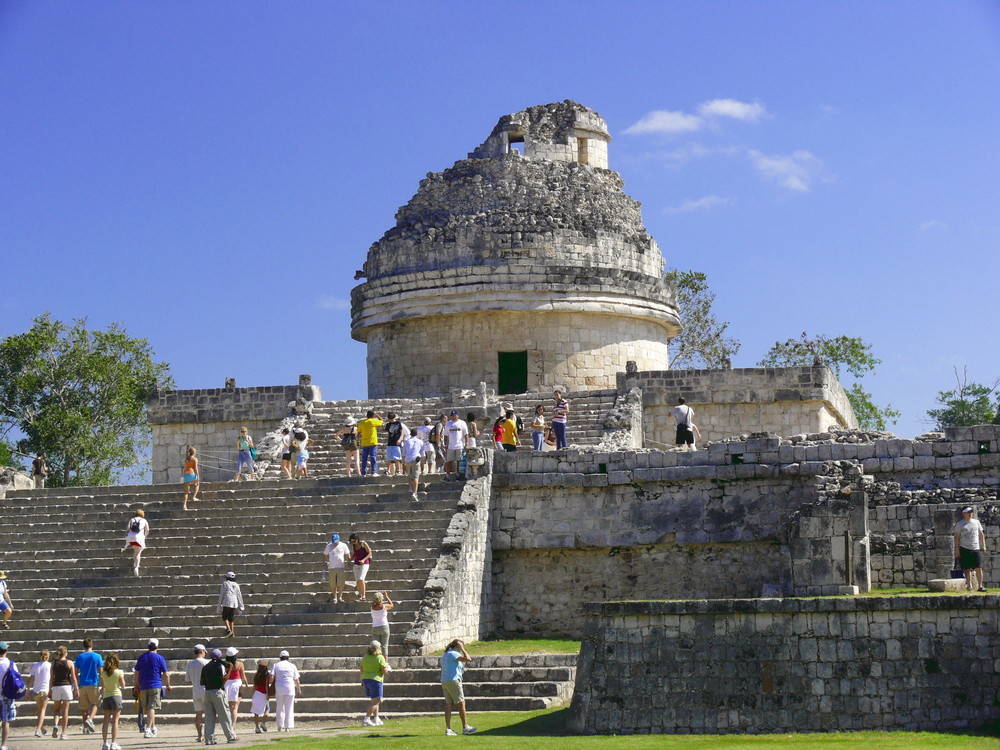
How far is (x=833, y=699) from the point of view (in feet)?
50.2

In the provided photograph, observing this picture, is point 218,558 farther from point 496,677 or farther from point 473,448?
point 496,677

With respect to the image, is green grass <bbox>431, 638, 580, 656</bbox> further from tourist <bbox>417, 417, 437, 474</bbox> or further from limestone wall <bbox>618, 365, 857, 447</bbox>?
limestone wall <bbox>618, 365, 857, 447</bbox>

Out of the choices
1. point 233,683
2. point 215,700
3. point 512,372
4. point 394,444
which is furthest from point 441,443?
point 215,700

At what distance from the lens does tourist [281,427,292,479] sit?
25281mm

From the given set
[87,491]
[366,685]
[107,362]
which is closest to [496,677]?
[366,685]

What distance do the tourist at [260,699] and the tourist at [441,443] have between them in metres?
7.63

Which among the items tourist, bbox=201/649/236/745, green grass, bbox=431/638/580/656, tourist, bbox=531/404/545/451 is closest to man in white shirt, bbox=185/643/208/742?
tourist, bbox=201/649/236/745

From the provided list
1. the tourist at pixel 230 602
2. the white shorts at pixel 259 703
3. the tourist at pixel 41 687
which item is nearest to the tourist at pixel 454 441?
the tourist at pixel 230 602

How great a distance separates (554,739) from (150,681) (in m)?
5.01

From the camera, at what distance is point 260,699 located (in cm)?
1761

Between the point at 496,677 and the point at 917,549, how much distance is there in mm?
6069

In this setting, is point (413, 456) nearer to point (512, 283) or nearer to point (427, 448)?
point (427, 448)

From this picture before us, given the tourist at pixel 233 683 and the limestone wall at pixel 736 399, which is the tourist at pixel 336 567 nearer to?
the tourist at pixel 233 683

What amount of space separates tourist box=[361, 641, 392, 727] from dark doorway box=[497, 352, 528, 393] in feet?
43.3
